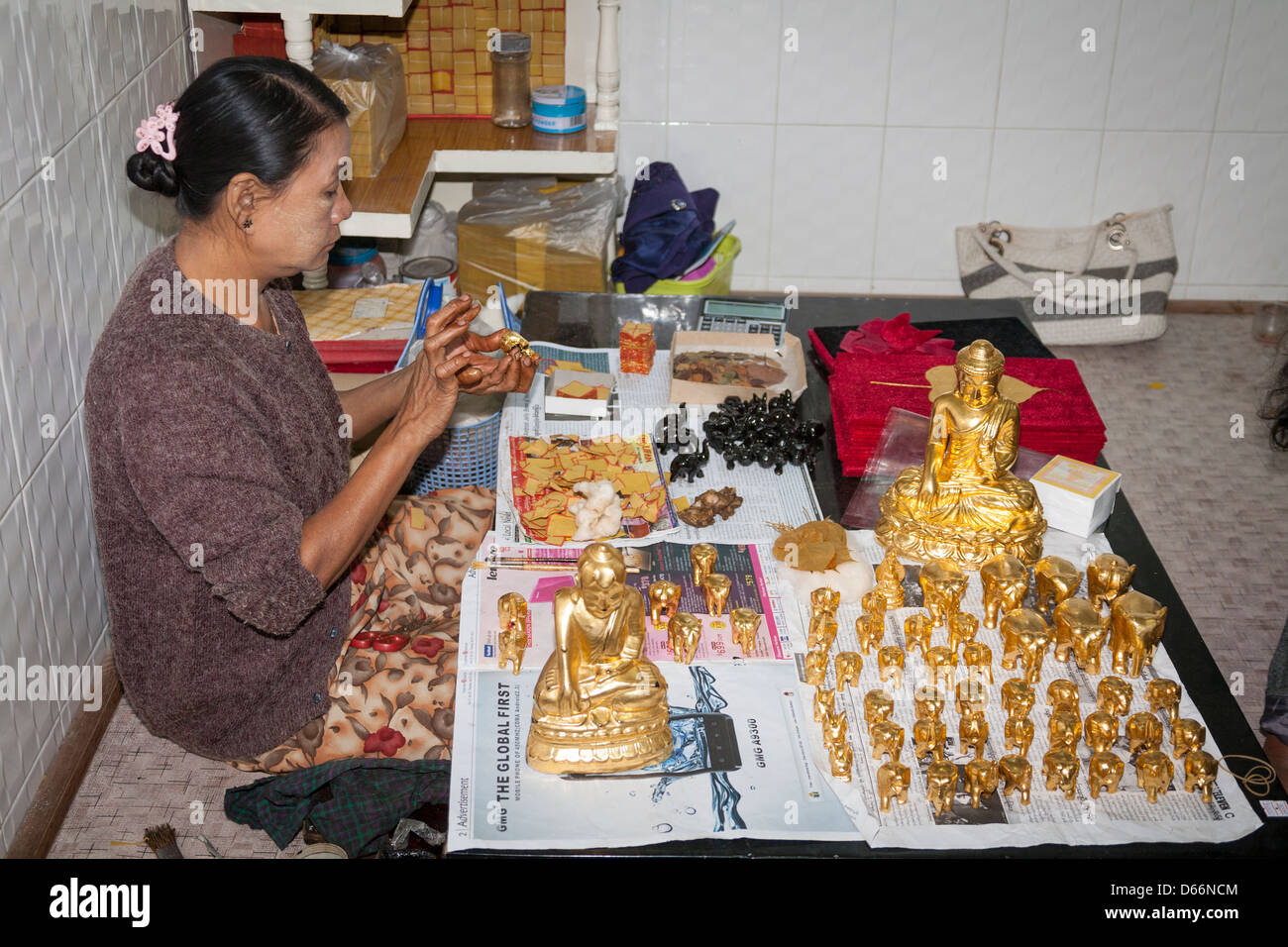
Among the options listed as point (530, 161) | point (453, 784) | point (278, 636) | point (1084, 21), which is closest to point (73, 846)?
point (278, 636)

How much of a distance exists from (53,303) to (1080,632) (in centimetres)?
172

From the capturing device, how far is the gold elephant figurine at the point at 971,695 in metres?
1.53

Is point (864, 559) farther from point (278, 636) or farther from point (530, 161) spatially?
point (530, 161)

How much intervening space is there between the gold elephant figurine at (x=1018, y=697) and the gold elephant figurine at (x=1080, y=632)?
0.40 ft

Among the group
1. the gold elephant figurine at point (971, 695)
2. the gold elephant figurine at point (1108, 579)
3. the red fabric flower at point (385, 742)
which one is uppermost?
the gold elephant figurine at point (1108, 579)

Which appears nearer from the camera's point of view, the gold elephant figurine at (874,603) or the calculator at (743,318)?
the gold elephant figurine at (874,603)

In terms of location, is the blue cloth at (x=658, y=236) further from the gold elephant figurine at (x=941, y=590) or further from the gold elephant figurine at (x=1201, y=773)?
the gold elephant figurine at (x=1201, y=773)

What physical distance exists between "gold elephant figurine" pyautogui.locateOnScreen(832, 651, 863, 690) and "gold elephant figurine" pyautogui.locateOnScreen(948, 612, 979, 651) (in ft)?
0.50

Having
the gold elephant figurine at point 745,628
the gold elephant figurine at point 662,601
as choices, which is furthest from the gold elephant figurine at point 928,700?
the gold elephant figurine at point 662,601

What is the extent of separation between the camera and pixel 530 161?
3398mm

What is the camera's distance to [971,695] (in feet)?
5.14

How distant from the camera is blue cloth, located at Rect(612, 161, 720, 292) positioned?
3465 millimetres
